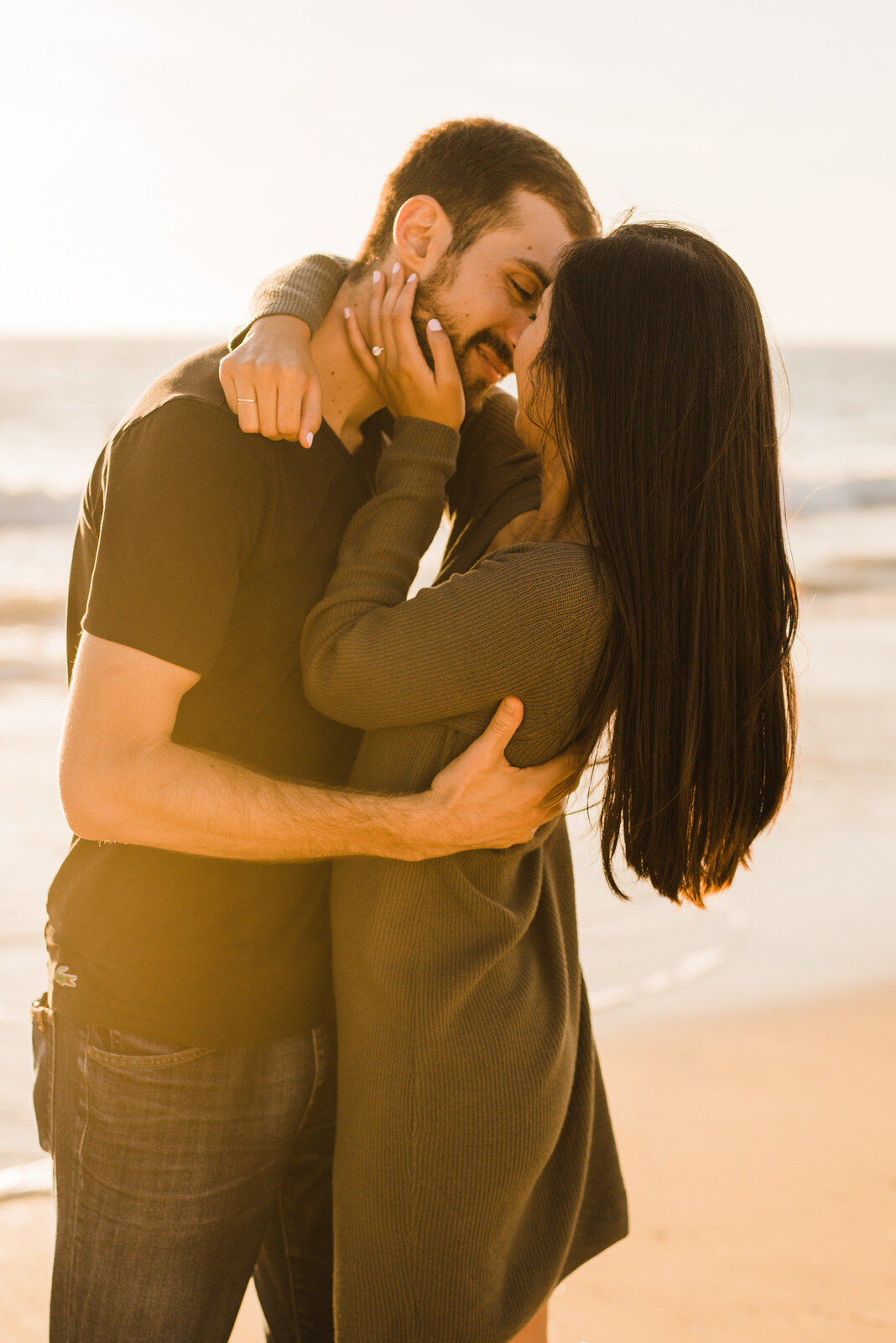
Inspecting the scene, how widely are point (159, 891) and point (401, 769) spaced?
1.34 feet

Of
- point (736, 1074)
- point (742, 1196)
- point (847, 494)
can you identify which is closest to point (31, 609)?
point (736, 1074)

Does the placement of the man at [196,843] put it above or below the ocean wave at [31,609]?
above

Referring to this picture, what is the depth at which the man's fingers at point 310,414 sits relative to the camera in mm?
1765

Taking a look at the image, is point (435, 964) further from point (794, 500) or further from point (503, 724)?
point (794, 500)

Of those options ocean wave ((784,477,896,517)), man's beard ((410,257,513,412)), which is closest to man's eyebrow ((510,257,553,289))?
man's beard ((410,257,513,412))

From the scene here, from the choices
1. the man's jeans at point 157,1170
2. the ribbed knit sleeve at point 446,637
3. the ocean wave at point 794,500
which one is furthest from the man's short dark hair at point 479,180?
the ocean wave at point 794,500

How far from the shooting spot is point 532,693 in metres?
1.73

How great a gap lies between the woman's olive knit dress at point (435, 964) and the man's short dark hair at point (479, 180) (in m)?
0.59

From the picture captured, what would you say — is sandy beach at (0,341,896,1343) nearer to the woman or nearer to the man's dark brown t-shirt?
the woman

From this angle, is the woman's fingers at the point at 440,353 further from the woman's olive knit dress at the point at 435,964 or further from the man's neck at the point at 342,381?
the woman's olive knit dress at the point at 435,964

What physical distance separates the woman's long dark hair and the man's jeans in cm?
69

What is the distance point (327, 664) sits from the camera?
5.62ft

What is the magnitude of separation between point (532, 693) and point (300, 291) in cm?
85

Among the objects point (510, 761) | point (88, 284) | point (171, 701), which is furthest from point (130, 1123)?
point (88, 284)
